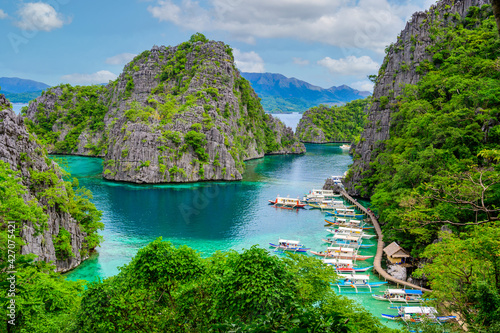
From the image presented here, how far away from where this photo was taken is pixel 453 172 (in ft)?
109

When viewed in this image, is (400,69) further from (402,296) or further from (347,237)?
(402,296)

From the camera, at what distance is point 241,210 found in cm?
5672

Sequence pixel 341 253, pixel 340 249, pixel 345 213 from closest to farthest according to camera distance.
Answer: pixel 340 249
pixel 341 253
pixel 345 213

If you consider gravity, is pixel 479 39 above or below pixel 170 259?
above

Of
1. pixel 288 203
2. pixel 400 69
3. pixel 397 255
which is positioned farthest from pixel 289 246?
pixel 400 69

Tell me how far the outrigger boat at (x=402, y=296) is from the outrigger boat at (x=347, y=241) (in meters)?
11.9

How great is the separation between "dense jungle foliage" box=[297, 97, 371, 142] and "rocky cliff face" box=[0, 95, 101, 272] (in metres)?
150

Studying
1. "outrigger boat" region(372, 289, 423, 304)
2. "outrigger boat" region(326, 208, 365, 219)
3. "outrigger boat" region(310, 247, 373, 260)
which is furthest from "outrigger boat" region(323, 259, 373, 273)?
"outrigger boat" region(326, 208, 365, 219)

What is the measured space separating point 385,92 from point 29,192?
205 feet

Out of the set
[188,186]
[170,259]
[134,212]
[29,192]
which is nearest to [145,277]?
[170,259]

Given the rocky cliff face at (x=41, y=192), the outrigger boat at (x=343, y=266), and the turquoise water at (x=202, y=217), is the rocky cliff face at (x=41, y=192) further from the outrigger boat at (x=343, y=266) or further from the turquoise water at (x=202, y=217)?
the outrigger boat at (x=343, y=266)

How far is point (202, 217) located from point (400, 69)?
154ft

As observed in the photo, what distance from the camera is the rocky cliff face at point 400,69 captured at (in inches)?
2501

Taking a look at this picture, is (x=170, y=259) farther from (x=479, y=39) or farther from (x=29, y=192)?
(x=479, y=39)
